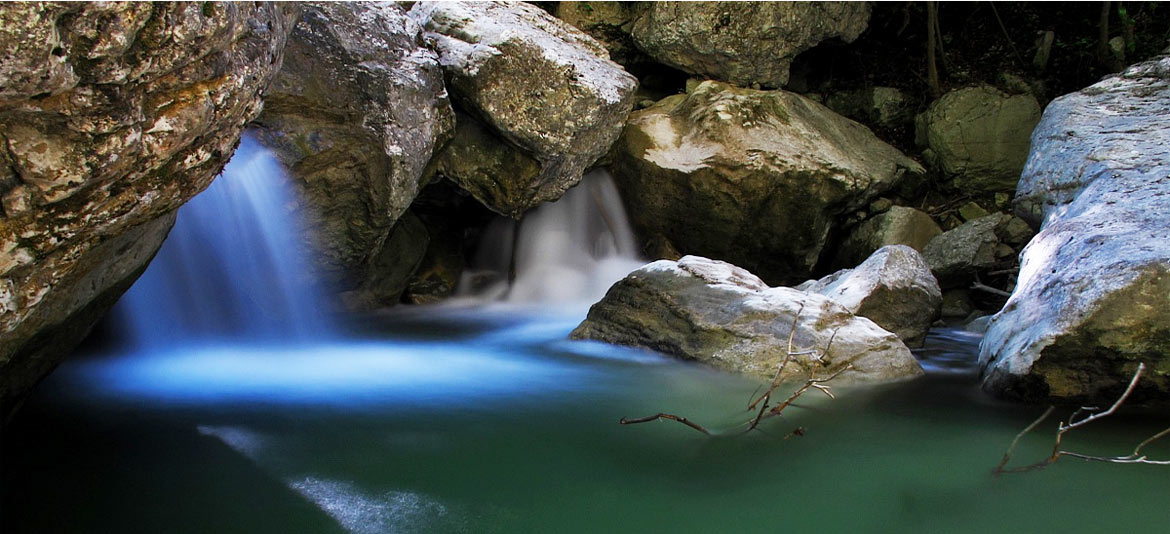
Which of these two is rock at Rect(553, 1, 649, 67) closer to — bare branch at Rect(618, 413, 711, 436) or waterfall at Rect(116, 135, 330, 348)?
waterfall at Rect(116, 135, 330, 348)

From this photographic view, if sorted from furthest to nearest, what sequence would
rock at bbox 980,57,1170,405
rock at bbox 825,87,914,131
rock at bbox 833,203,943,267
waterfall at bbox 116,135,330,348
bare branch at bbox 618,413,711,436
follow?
rock at bbox 825,87,914,131
rock at bbox 833,203,943,267
waterfall at bbox 116,135,330,348
rock at bbox 980,57,1170,405
bare branch at bbox 618,413,711,436

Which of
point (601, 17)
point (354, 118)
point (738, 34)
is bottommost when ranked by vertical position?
point (354, 118)

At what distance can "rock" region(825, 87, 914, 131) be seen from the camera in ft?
33.1

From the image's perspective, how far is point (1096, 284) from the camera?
3.82 metres

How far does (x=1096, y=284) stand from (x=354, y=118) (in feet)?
15.4

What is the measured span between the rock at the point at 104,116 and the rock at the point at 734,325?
3062 mm

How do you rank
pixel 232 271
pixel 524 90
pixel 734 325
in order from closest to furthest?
pixel 734 325, pixel 232 271, pixel 524 90

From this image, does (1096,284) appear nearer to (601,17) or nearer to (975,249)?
(975,249)

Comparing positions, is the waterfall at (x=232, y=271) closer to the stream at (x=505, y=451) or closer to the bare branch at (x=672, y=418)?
the stream at (x=505, y=451)

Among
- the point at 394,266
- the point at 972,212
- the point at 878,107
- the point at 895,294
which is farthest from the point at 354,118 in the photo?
the point at 878,107

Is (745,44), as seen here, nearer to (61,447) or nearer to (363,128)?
(363,128)

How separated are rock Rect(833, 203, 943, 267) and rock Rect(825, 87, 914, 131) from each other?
6.27 ft

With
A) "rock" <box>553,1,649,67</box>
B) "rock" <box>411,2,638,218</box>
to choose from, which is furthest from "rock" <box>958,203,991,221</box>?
"rock" <box>411,2,638,218</box>

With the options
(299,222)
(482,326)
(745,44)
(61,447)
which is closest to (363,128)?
(299,222)
